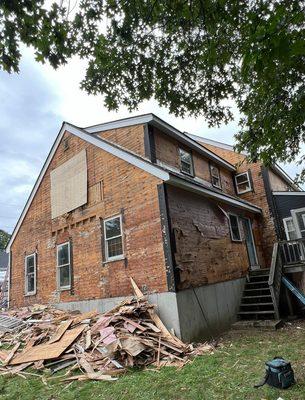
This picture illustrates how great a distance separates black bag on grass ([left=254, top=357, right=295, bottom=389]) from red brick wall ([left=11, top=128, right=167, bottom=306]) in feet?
13.6

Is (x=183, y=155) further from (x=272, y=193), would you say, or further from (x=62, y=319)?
(x=62, y=319)

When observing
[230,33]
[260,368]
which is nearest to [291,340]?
[260,368]

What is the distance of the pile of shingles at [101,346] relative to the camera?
714 centimetres

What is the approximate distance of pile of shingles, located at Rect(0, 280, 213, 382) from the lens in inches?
281

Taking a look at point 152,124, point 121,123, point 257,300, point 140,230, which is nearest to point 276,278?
point 257,300

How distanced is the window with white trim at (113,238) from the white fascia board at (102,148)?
2025 mm

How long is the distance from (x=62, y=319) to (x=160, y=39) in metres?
8.79

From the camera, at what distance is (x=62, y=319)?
1043 cm

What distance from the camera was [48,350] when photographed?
806 cm

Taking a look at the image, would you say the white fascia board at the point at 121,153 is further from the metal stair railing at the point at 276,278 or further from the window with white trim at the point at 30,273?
the window with white trim at the point at 30,273

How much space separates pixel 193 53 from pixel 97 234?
7211 mm

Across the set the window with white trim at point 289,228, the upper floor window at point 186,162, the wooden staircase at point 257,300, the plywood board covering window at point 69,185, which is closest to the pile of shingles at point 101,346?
the wooden staircase at point 257,300

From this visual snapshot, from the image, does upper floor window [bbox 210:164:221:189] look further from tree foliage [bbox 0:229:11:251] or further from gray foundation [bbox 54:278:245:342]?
tree foliage [bbox 0:229:11:251]

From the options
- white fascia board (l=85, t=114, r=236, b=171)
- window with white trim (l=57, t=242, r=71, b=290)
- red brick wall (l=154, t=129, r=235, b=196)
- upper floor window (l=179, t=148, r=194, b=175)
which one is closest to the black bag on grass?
red brick wall (l=154, t=129, r=235, b=196)
